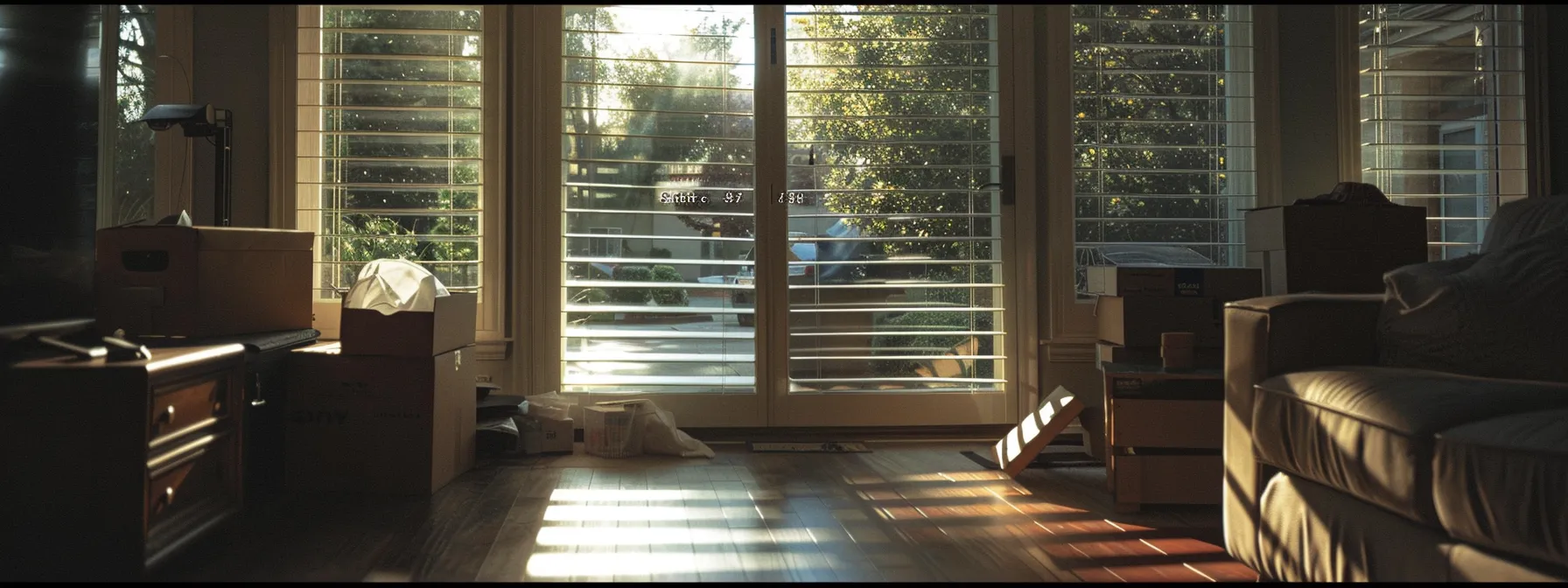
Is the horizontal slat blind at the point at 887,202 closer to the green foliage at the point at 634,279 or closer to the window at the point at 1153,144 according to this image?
the window at the point at 1153,144

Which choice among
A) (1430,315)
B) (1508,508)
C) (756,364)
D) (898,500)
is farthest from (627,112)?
(1508,508)

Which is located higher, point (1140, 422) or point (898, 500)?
point (1140, 422)

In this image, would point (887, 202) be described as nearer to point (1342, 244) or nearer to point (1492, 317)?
point (1342, 244)

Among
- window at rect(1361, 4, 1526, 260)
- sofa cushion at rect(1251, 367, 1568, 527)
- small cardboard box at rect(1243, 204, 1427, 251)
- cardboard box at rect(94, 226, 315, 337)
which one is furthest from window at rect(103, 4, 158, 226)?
window at rect(1361, 4, 1526, 260)

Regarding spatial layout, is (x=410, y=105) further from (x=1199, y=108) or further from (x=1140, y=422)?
(x=1199, y=108)

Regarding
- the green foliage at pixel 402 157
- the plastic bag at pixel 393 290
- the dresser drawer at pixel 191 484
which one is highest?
the green foliage at pixel 402 157

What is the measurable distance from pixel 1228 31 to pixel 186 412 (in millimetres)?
3713

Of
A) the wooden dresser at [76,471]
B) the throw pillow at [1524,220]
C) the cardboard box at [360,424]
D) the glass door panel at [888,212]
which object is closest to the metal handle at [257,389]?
the cardboard box at [360,424]

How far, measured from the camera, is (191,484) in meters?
2.24

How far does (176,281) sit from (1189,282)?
293 cm

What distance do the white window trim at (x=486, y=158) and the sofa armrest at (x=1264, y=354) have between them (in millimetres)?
2518

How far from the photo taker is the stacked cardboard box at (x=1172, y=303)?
332cm

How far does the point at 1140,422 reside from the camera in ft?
9.45

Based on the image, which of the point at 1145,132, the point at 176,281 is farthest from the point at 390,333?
the point at 1145,132
